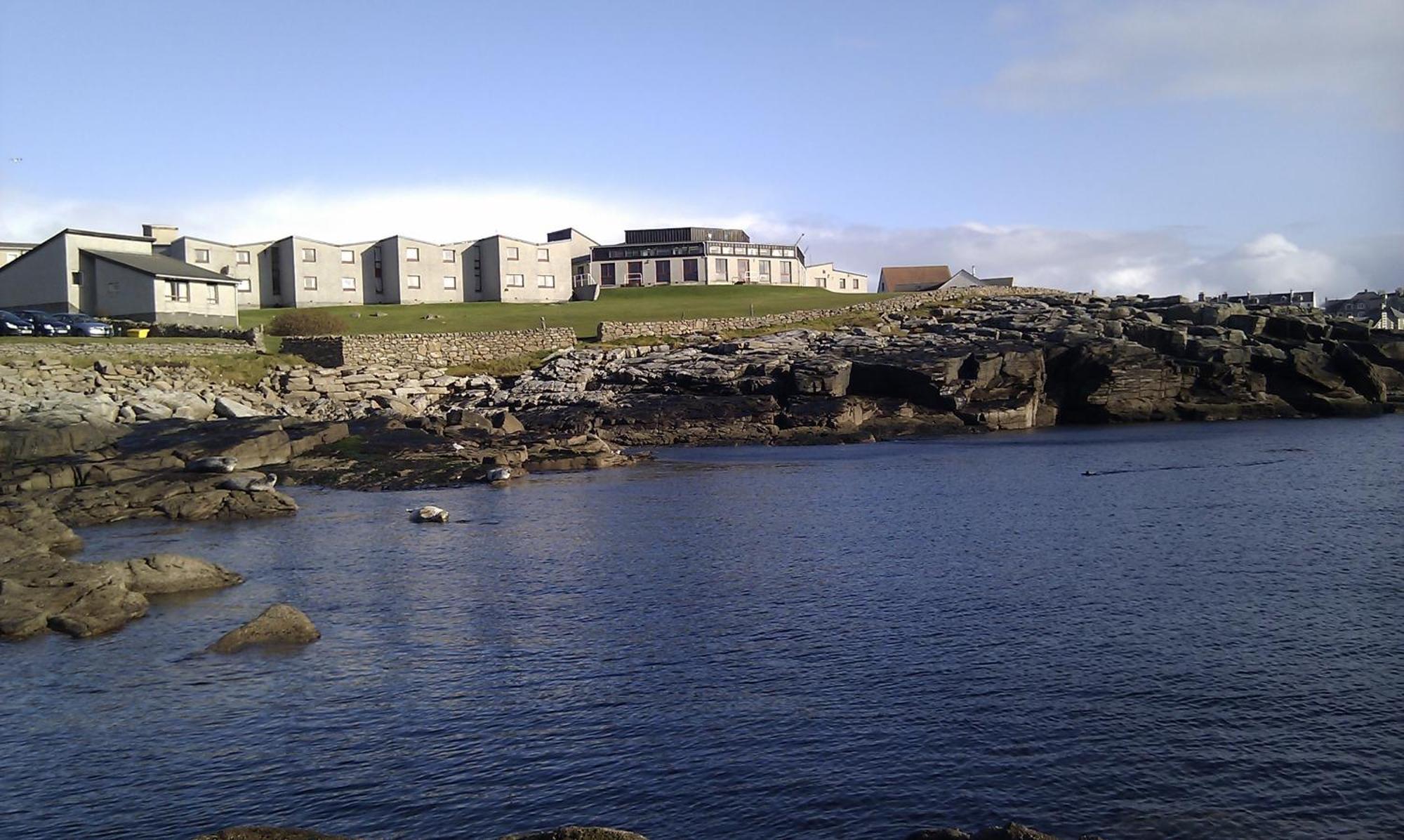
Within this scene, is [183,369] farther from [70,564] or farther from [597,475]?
[70,564]

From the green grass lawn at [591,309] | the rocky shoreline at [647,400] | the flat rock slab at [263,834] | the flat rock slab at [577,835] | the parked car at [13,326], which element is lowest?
the flat rock slab at [263,834]

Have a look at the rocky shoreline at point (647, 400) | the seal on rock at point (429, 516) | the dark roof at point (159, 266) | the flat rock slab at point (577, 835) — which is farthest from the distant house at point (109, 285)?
the flat rock slab at point (577, 835)

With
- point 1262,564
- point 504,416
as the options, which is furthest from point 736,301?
point 1262,564

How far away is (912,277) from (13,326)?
116m

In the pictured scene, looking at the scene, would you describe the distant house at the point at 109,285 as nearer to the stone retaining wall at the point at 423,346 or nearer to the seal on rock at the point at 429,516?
the stone retaining wall at the point at 423,346

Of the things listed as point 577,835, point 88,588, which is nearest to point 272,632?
point 88,588

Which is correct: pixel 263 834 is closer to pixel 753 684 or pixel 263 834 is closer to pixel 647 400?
pixel 753 684

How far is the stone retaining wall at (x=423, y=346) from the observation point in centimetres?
6788

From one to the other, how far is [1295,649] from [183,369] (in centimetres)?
5593

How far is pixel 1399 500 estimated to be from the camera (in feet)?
108

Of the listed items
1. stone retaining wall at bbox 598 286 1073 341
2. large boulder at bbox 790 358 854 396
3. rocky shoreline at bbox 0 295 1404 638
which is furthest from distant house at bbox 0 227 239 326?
large boulder at bbox 790 358 854 396

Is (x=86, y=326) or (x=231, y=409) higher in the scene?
(x=86, y=326)

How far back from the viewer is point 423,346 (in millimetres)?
73000

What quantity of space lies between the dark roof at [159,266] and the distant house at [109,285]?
6 cm
